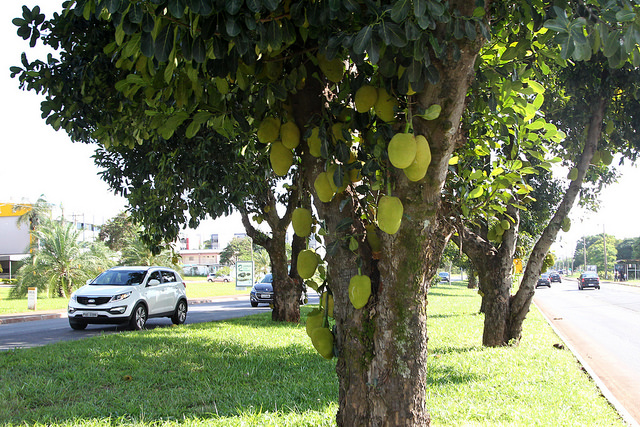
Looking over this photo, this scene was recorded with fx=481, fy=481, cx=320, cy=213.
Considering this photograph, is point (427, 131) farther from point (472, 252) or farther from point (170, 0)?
point (472, 252)

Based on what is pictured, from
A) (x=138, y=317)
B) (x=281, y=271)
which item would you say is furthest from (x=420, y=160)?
(x=138, y=317)

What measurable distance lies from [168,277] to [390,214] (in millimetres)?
12546

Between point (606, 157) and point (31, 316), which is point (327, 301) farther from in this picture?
point (31, 316)

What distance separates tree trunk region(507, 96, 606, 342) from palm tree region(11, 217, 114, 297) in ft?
68.1

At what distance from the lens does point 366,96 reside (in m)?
2.11

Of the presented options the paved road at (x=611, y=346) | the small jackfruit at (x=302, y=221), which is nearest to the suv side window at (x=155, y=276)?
the paved road at (x=611, y=346)

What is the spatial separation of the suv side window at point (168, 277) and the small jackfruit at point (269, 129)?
11.8 meters

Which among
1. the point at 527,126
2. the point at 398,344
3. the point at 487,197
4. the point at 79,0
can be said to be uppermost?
the point at 79,0

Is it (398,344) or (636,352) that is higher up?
(398,344)

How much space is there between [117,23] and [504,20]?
6.77ft

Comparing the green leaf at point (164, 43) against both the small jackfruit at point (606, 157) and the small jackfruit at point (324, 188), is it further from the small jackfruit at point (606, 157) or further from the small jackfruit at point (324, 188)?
the small jackfruit at point (606, 157)

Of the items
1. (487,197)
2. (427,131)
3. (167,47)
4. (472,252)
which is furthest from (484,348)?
(167,47)

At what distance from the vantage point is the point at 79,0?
197cm

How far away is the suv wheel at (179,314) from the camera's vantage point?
13.1 m
